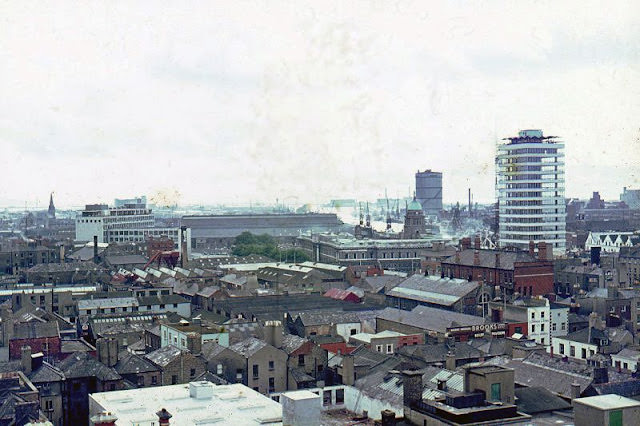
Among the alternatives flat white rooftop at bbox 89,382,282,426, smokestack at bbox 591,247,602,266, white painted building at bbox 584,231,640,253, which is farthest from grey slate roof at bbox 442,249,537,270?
flat white rooftop at bbox 89,382,282,426

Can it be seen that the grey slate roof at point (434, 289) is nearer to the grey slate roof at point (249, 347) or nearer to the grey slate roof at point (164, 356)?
the grey slate roof at point (249, 347)

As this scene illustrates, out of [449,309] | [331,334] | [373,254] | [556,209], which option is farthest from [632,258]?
[331,334]

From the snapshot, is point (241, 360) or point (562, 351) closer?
point (241, 360)

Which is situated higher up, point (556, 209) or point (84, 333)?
point (556, 209)

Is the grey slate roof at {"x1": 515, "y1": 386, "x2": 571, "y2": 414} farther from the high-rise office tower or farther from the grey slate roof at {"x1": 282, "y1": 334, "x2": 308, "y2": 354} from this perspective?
the high-rise office tower

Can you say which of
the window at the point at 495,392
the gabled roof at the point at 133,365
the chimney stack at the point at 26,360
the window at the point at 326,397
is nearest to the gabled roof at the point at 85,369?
the gabled roof at the point at 133,365

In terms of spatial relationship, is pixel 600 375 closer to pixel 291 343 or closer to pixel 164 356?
pixel 291 343

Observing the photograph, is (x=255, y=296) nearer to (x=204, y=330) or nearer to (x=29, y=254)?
(x=204, y=330)
